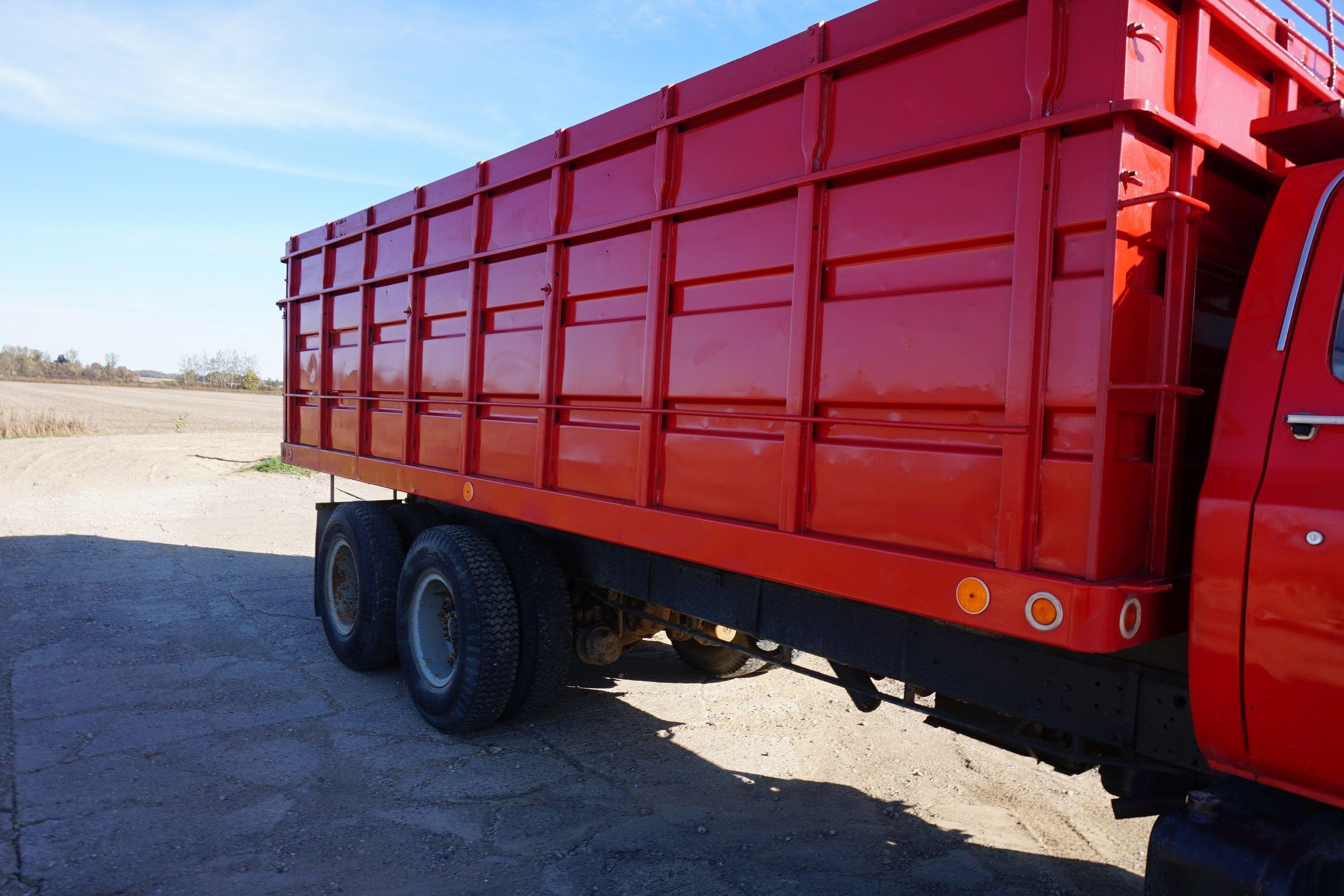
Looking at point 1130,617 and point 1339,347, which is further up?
point 1339,347

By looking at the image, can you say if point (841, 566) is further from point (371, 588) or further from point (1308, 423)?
point (371, 588)

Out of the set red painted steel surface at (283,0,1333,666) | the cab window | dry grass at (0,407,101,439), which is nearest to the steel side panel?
red painted steel surface at (283,0,1333,666)

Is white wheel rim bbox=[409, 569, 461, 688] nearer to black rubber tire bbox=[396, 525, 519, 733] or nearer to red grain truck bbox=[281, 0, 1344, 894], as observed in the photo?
black rubber tire bbox=[396, 525, 519, 733]

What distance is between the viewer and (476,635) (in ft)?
14.3

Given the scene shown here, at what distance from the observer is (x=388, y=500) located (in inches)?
228

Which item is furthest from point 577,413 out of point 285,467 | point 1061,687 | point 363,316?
point 285,467

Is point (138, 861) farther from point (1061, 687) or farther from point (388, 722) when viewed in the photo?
point (1061, 687)

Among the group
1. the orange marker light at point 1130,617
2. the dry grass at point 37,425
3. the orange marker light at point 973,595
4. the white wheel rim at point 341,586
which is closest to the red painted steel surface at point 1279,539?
the orange marker light at point 1130,617

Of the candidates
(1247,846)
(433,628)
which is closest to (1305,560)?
(1247,846)

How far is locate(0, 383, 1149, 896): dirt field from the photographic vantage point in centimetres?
326

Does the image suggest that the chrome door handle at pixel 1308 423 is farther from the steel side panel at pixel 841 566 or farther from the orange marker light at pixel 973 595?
the orange marker light at pixel 973 595

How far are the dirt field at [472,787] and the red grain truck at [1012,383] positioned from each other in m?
0.80

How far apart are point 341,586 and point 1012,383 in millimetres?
4990

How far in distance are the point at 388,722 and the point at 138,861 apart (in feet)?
5.15
